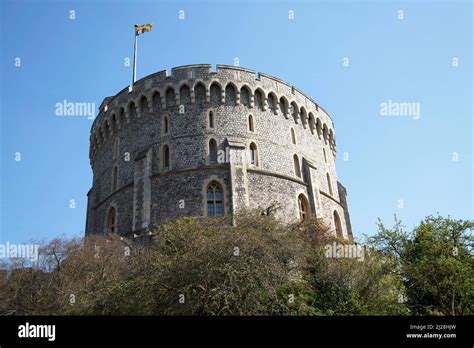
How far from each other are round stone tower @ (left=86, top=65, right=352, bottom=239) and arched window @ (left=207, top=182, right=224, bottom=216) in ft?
0.17

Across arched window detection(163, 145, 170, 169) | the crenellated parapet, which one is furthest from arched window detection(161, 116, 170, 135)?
arched window detection(163, 145, 170, 169)

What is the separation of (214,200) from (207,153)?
2.72m

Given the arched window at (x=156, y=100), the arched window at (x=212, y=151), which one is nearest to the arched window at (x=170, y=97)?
the arched window at (x=156, y=100)

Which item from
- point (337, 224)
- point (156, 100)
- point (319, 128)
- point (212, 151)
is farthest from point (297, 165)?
point (156, 100)

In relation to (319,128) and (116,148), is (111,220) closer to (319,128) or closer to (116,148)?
(116,148)

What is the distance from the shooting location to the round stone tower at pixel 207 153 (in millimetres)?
22703

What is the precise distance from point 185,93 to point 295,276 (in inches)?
552

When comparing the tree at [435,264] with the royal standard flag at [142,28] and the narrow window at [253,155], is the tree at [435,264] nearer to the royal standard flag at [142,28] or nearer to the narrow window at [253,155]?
the narrow window at [253,155]

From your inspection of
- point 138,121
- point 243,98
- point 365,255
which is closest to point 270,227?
point 365,255

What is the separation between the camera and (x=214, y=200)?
22.5 m
